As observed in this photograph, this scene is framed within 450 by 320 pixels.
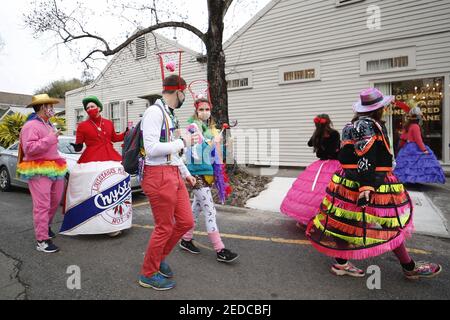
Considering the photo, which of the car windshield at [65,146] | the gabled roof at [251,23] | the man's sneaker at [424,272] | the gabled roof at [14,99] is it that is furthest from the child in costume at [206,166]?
the gabled roof at [14,99]

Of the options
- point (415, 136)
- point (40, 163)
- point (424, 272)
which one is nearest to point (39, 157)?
point (40, 163)

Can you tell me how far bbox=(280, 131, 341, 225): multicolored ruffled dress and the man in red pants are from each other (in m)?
2.03

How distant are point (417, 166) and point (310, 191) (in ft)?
13.5

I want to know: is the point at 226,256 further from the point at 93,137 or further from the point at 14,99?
the point at 14,99

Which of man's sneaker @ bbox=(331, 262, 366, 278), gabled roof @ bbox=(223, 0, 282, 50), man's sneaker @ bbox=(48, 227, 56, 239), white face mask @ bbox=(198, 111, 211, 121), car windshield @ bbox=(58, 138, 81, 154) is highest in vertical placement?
gabled roof @ bbox=(223, 0, 282, 50)

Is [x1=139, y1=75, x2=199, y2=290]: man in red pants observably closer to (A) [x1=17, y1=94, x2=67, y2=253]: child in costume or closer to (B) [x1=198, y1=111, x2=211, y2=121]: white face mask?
(B) [x1=198, y1=111, x2=211, y2=121]: white face mask

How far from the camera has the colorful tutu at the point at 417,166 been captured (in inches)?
281

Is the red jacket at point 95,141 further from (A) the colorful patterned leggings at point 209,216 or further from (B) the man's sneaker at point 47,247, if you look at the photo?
(A) the colorful patterned leggings at point 209,216

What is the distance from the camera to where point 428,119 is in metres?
9.36

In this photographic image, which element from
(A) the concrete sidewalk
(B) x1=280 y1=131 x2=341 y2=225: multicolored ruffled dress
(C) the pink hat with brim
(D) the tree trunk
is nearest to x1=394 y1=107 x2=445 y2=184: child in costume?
(A) the concrete sidewalk

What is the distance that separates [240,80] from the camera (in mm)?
12516

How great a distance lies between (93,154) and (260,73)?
28.0ft

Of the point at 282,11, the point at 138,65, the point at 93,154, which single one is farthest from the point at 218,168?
the point at 138,65

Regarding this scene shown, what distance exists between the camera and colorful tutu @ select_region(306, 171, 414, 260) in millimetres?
2939
